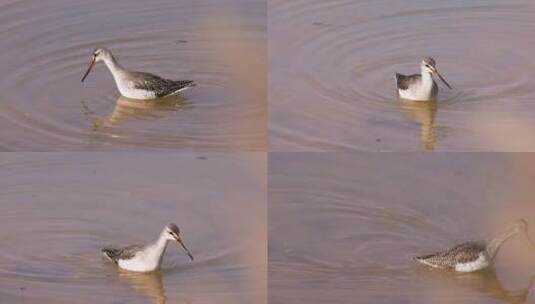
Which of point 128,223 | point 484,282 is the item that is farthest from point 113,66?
point 484,282

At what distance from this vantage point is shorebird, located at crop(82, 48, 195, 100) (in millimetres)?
6734

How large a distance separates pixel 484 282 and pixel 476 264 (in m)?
0.09

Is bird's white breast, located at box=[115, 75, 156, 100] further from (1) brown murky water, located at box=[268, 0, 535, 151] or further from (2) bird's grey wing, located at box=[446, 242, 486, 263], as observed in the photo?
(2) bird's grey wing, located at box=[446, 242, 486, 263]

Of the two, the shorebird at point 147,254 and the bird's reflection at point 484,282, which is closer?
the bird's reflection at point 484,282

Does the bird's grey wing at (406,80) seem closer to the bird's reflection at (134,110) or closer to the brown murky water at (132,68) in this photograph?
the brown murky water at (132,68)

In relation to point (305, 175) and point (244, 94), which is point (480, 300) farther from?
point (244, 94)

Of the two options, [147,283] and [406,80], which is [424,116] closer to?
[406,80]

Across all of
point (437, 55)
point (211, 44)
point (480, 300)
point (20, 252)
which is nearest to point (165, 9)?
point (211, 44)

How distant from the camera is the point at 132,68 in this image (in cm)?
721

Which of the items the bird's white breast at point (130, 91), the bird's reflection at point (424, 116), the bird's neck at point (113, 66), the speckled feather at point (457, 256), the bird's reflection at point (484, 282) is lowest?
the bird's reflection at point (484, 282)

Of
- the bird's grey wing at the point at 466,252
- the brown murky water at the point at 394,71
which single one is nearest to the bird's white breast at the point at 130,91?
the brown murky water at the point at 394,71

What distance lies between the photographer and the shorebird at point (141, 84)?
6.73m

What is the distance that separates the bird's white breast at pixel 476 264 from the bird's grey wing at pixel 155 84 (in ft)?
6.91

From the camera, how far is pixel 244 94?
6.82 m
